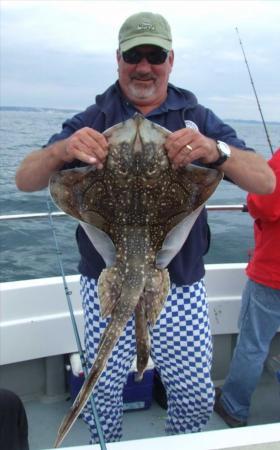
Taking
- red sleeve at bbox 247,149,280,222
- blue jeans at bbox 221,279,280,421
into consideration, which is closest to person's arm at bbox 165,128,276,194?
red sleeve at bbox 247,149,280,222

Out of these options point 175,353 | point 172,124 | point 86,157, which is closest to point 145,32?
point 172,124

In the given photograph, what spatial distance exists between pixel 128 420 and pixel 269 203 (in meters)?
2.05

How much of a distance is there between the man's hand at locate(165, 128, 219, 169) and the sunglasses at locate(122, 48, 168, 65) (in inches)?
22.5

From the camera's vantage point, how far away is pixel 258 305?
10.9ft

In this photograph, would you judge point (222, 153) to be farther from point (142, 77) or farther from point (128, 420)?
point (128, 420)

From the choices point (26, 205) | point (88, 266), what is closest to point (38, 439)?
point (88, 266)

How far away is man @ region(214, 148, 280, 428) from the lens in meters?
3.18

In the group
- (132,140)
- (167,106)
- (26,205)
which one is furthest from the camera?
(26,205)

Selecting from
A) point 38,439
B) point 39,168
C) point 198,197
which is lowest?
point 38,439

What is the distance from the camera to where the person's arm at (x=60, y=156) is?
187 centimetres

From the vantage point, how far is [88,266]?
2551 mm

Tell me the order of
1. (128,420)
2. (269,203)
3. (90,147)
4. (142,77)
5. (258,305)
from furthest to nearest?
(128,420)
(258,305)
(269,203)
(142,77)
(90,147)

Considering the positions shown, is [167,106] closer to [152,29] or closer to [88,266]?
[152,29]

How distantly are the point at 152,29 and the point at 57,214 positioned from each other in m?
2.02
